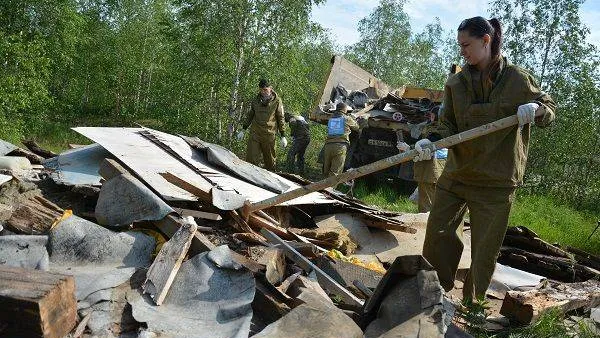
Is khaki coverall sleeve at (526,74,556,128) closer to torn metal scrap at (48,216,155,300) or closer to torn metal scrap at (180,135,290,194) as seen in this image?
torn metal scrap at (48,216,155,300)

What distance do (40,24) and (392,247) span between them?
14879 millimetres

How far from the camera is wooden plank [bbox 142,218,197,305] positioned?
10.1ft

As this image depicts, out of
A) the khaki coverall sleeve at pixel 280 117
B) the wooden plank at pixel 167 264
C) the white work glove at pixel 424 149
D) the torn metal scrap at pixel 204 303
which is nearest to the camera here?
the torn metal scrap at pixel 204 303

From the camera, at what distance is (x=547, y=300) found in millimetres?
3922

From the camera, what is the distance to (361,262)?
4.78 metres

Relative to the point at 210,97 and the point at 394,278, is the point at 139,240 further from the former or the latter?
the point at 210,97

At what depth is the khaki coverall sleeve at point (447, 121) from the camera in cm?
403

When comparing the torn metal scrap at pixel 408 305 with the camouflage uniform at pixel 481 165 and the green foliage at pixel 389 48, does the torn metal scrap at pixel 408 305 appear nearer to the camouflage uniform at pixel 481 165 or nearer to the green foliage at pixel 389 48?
the camouflage uniform at pixel 481 165

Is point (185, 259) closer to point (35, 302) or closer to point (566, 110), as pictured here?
point (35, 302)

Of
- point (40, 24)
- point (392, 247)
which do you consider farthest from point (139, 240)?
point (40, 24)

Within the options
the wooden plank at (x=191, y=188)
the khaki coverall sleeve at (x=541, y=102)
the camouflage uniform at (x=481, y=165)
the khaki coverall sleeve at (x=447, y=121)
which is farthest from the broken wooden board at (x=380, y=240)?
the khaki coverall sleeve at (x=541, y=102)

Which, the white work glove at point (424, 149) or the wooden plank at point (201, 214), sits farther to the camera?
the wooden plank at point (201, 214)

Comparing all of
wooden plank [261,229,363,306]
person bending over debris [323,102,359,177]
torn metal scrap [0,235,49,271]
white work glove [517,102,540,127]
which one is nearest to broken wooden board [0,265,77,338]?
torn metal scrap [0,235,49,271]

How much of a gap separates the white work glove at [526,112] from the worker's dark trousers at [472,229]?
0.55 m
